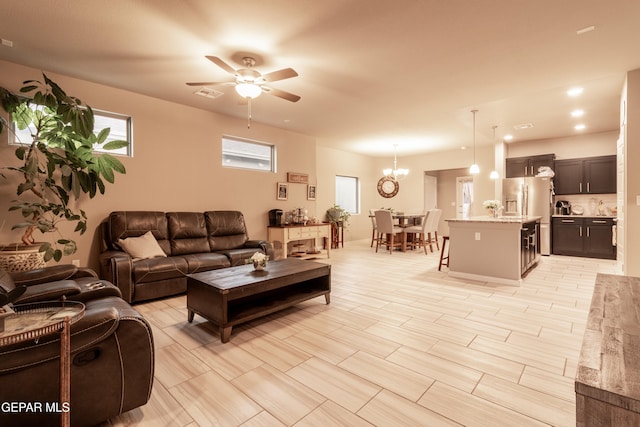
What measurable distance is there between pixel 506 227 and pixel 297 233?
3556 millimetres

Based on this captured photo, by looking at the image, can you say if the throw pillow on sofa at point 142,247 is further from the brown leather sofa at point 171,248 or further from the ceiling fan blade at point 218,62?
the ceiling fan blade at point 218,62

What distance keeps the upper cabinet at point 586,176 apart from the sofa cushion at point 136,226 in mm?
8155

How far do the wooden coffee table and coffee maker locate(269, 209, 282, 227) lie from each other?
247 centimetres

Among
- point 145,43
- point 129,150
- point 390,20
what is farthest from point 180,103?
point 390,20

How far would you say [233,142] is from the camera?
5582mm

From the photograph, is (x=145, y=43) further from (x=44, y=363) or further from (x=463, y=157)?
(x=463, y=157)

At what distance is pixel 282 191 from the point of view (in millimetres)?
6207

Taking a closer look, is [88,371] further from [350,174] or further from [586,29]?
[350,174]

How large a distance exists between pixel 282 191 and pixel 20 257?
4.00m

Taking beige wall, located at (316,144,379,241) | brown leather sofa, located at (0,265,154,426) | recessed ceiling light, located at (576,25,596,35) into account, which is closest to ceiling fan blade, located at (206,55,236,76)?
brown leather sofa, located at (0,265,154,426)

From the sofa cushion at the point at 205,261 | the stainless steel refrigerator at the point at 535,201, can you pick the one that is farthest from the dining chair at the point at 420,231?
the sofa cushion at the point at 205,261

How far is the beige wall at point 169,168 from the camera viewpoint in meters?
3.82

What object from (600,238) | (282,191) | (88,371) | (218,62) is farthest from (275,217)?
(600,238)

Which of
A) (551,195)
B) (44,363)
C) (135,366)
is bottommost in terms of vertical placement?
(135,366)
